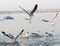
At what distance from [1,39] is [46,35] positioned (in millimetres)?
2253

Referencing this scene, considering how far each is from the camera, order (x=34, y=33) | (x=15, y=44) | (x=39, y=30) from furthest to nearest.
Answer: (x=39, y=30) < (x=34, y=33) < (x=15, y=44)

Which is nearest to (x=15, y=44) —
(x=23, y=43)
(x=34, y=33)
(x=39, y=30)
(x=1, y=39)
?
(x=23, y=43)

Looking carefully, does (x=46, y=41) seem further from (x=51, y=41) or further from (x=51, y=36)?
(x=51, y=36)

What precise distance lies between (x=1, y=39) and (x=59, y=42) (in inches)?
111

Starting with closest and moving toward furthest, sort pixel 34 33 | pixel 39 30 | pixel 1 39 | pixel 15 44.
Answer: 1. pixel 15 44
2. pixel 1 39
3. pixel 34 33
4. pixel 39 30

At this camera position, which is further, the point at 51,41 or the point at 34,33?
the point at 34,33

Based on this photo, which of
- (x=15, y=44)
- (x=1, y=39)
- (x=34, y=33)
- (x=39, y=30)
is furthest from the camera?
(x=39, y=30)

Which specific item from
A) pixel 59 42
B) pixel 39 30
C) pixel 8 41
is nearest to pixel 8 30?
pixel 39 30

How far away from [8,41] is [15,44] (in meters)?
0.84

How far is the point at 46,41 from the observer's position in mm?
13078

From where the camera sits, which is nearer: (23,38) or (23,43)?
(23,43)

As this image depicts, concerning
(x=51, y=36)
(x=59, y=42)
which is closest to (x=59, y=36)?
(x=51, y=36)

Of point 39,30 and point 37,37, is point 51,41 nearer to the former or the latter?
point 37,37

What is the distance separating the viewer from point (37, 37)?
552 inches
